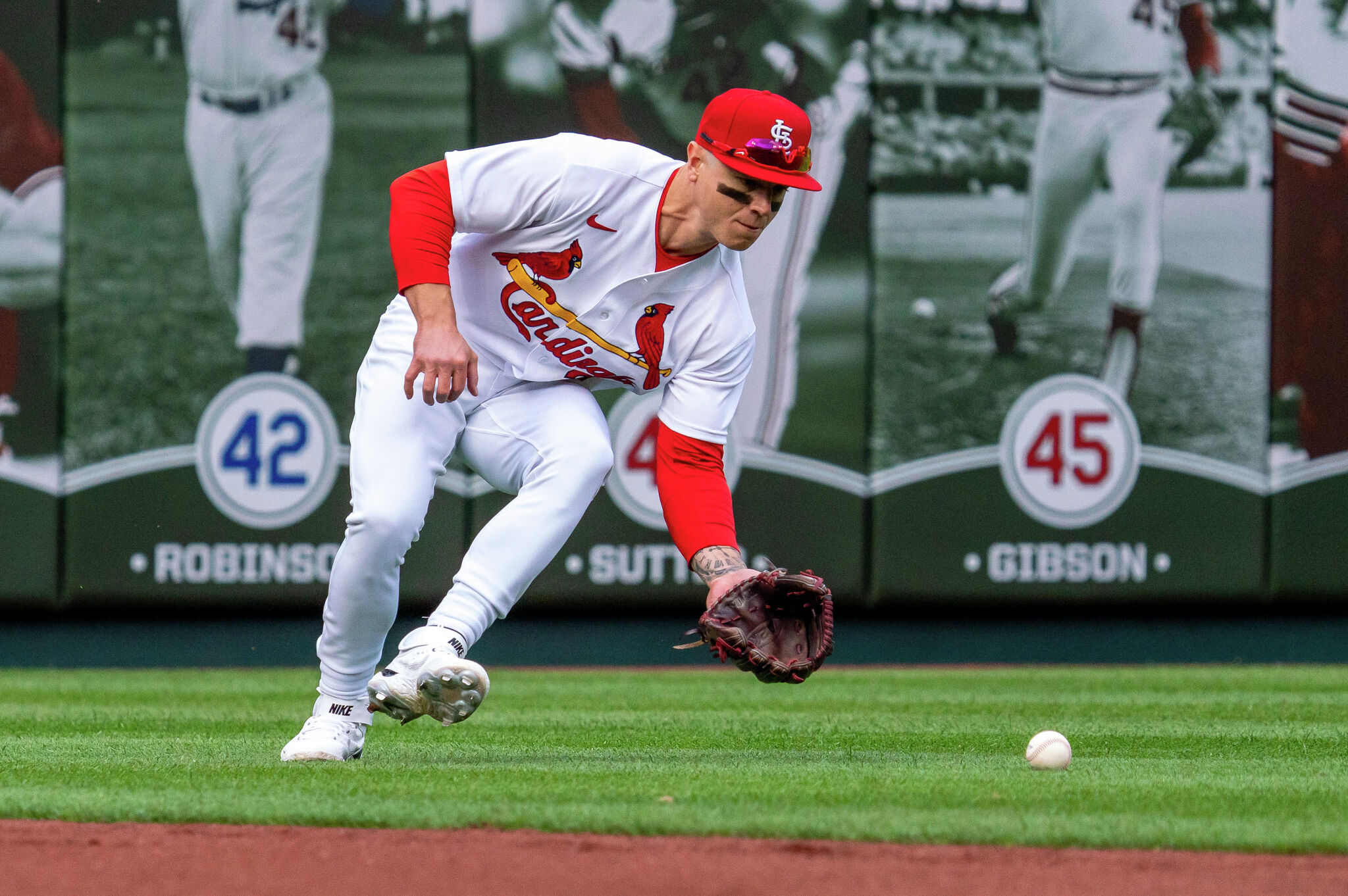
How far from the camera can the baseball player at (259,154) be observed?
826 centimetres

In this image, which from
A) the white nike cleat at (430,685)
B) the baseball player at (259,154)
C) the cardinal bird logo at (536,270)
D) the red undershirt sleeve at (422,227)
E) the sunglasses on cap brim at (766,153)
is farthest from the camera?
the baseball player at (259,154)

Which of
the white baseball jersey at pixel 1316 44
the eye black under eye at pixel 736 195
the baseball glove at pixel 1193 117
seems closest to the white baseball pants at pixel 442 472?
the eye black under eye at pixel 736 195

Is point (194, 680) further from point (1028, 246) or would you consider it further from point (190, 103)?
point (1028, 246)

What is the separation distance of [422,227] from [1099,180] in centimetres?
578

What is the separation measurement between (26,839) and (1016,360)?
6.53 m

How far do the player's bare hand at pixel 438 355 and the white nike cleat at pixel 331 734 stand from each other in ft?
2.52

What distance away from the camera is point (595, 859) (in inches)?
102

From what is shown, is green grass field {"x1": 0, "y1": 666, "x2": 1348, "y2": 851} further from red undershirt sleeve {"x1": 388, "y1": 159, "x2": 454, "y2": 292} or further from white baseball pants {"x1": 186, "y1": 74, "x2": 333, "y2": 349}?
white baseball pants {"x1": 186, "y1": 74, "x2": 333, "y2": 349}

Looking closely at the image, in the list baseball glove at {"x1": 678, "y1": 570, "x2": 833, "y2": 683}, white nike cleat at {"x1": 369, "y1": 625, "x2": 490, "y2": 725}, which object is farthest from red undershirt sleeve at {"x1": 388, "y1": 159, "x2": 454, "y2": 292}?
baseball glove at {"x1": 678, "y1": 570, "x2": 833, "y2": 683}

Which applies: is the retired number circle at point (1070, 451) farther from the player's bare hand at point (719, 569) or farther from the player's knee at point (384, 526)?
the player's knee at point (384, 526)

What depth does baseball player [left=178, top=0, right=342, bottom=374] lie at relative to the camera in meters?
8.26

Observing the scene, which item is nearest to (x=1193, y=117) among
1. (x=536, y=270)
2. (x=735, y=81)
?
(x=735, y=81)

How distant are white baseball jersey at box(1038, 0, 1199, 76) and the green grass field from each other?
10.5 feet

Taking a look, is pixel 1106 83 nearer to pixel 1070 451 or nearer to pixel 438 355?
pixel 1070 451
